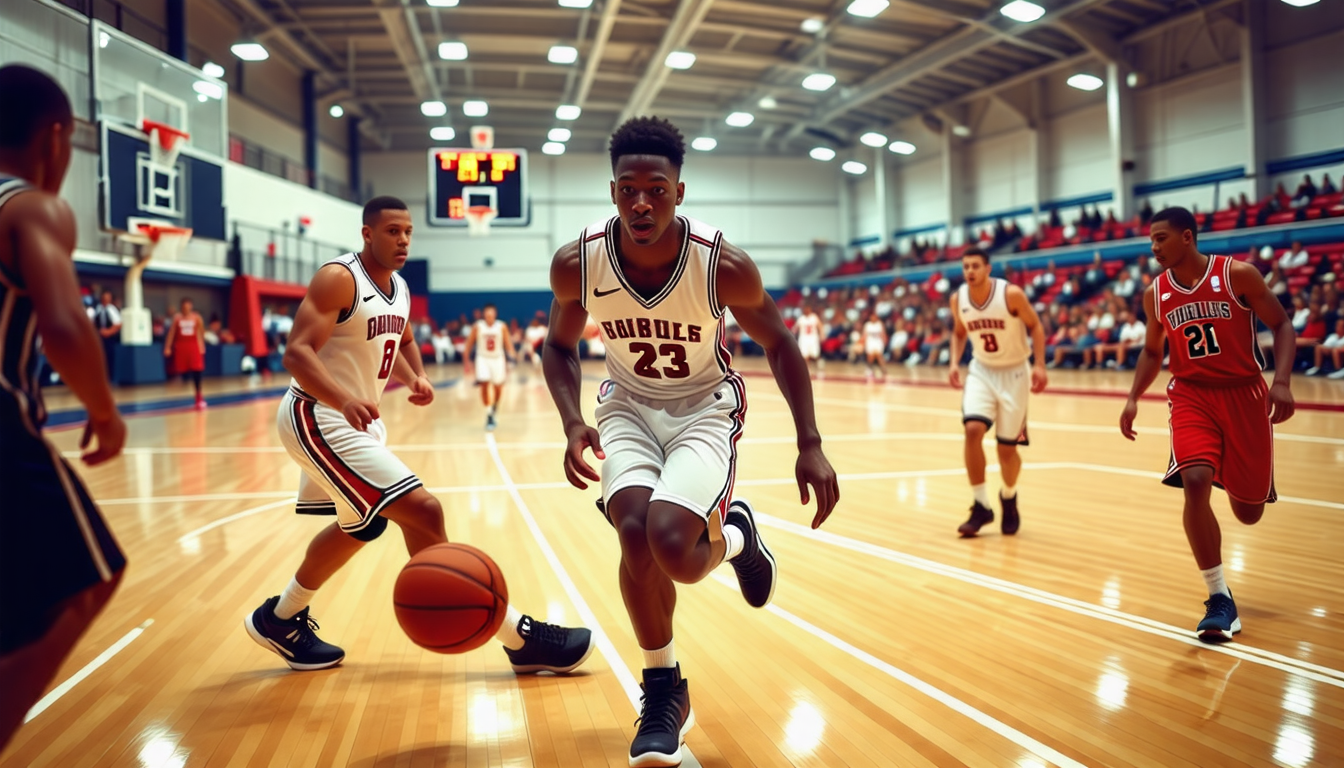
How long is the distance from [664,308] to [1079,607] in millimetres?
2545

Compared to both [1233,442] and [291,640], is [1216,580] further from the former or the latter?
[291,640]

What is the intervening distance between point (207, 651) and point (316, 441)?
1177mm

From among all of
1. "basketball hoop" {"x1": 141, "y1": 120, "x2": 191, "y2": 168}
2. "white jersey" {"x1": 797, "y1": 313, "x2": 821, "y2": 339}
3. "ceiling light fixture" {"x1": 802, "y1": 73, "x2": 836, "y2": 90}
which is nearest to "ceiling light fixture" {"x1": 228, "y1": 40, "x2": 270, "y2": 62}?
"basketball hoop" {"x1": 141, "y1": 120, "x2": 191, "y2": 168}

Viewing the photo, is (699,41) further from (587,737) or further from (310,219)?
(587,737)

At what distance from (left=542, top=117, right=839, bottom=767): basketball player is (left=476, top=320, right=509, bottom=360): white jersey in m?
9.54

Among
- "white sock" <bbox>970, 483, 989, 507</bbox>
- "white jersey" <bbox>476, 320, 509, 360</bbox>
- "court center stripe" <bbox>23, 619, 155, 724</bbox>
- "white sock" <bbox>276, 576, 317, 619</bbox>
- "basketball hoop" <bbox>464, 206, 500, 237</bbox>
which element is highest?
"basketball hoop" <bbox>464, 206, 500, 237</bbox>

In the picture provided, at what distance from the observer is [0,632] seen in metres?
1.84

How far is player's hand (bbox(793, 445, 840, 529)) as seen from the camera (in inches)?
109

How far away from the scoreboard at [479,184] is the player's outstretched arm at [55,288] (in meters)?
16.9

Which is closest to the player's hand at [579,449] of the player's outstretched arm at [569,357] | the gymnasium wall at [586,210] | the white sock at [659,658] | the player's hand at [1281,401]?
the player's outstretched arm at [569,357]

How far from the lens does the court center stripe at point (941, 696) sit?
269 cm

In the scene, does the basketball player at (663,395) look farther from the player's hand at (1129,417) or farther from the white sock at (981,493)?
the white sock at (981,493)

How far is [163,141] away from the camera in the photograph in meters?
17.3

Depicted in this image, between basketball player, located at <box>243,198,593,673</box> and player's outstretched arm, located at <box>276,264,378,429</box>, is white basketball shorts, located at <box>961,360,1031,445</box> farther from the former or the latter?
player's outstretched arm, located at <box>276,264,378,429</box>
